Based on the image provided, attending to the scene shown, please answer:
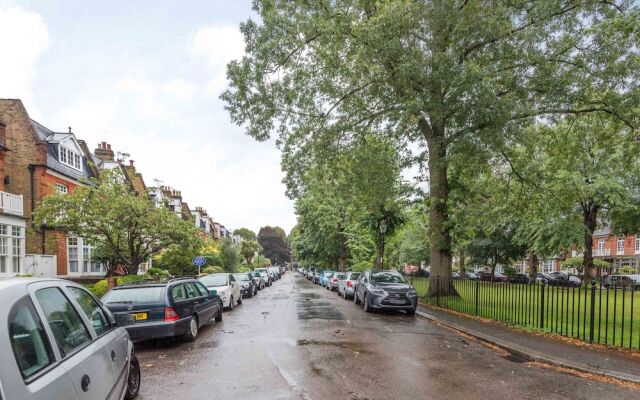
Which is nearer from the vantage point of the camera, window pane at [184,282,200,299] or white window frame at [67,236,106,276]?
window pane at [184,282,200,299]

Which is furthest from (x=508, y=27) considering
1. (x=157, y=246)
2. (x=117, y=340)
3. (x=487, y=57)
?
(x=157, y=246)

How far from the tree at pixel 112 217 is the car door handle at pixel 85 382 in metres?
15.3

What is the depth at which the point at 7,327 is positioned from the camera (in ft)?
7.38

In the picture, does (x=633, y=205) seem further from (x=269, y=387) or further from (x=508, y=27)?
(x=269, y=387)

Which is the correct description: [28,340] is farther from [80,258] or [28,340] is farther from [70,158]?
[70,158]

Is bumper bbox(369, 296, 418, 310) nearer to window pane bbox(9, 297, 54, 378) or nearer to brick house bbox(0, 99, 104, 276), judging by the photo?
window pane bbox(9, 297, 54, 378)

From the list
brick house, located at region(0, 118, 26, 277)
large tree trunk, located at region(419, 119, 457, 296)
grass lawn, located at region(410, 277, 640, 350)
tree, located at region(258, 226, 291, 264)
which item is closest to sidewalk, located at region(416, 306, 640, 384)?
grass lawn, located at region(410, 277, 640, 350)

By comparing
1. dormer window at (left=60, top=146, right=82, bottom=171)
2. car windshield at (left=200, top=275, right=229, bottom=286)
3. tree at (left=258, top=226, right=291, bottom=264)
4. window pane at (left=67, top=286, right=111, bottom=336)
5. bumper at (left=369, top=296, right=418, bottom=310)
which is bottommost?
tree at (left=258, top=226, right=291, bottom=264)

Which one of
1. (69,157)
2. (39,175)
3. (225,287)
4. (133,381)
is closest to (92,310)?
(133,381)

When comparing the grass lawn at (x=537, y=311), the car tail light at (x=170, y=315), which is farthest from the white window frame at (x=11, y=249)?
the grass lawn at (x=537, y=311)

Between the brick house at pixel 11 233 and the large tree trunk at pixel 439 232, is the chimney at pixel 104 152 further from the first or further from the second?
the large tree trunk at pixel 439 232

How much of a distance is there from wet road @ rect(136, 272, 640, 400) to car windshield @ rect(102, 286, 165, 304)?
103 cm

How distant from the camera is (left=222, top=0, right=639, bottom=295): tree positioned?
1105 cm

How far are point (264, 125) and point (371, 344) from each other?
9794mm
